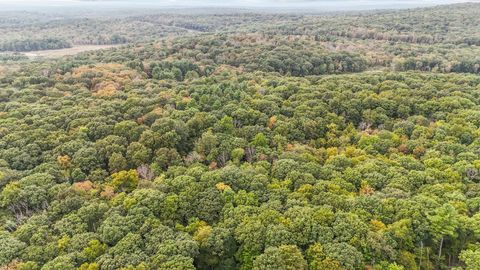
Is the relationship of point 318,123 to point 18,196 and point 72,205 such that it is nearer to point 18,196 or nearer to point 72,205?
point 72,205

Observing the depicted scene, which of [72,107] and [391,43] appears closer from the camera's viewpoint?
[72,107]

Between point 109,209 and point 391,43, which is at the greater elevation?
point 391,43

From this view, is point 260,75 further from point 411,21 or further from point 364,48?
point 411,21

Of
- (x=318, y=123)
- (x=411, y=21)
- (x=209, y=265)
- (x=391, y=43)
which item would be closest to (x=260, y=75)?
(x=318, y=123)

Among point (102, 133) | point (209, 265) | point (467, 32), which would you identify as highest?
point (467, 32)

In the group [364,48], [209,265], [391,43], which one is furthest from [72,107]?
[391,43]

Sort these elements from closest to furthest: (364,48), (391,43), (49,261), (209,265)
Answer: (49,261) → (209,265) → (364,48) → (391,43)

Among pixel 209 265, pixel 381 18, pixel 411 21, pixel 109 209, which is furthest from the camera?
pixel 381 18
